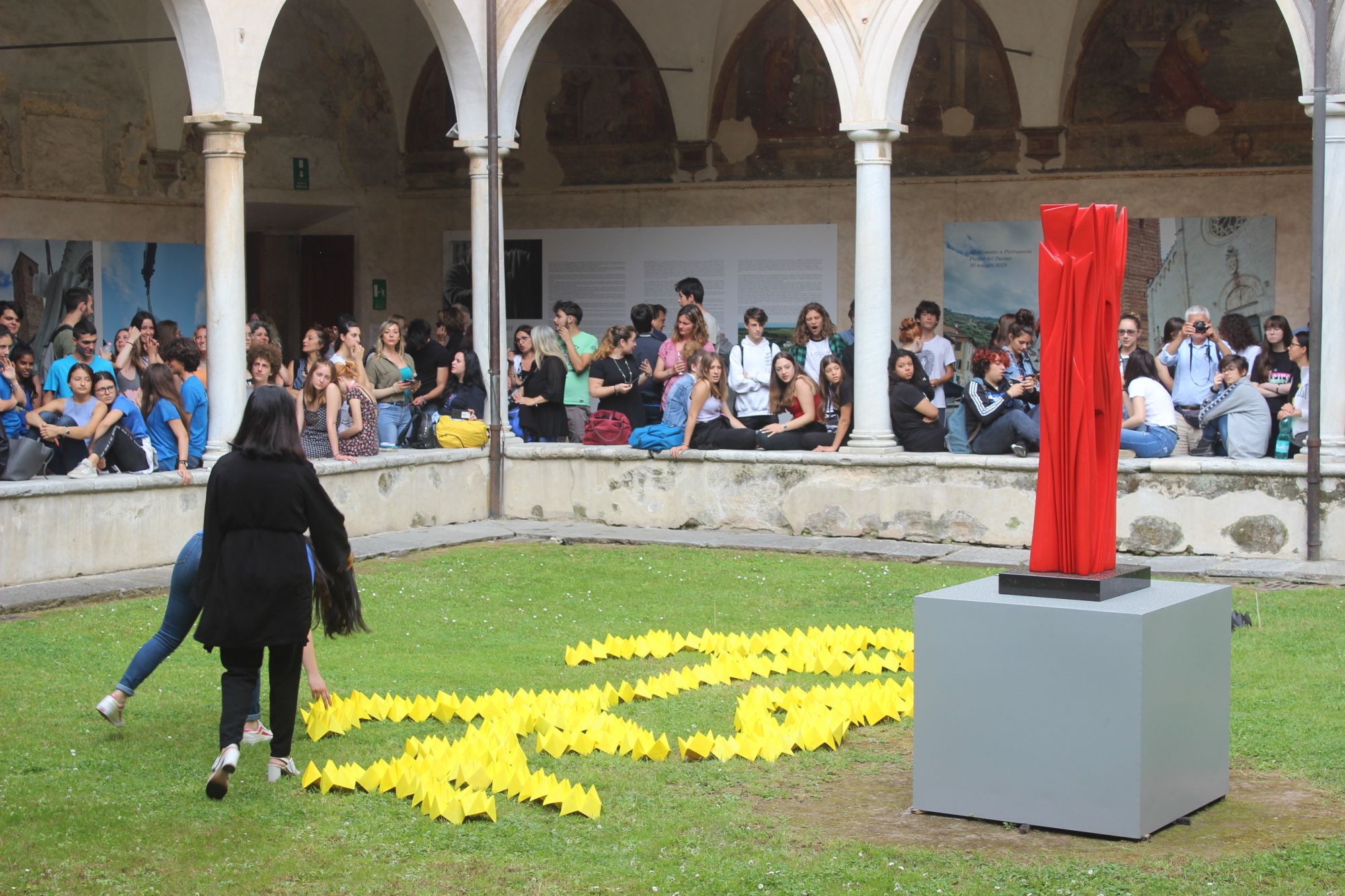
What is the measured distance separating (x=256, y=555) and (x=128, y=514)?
522 centimetres

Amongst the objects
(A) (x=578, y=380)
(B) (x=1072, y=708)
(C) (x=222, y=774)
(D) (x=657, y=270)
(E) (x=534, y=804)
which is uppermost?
(D) (x=657, y=270)

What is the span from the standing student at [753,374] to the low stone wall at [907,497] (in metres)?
0.51

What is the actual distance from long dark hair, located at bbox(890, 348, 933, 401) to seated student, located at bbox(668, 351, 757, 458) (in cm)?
118

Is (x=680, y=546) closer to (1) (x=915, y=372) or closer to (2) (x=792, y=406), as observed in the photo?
(2) (x=792, y=406)

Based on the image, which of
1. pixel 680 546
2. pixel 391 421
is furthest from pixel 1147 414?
pixel 391 421

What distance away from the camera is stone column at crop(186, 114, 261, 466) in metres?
11.9

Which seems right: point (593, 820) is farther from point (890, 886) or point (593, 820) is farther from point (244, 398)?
point (244, 398)

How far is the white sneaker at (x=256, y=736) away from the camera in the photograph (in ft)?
22.3

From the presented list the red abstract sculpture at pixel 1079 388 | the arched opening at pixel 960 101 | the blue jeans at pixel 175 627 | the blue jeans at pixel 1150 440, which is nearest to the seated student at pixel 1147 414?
the blue jeans at pixel 1150 440

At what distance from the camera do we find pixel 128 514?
10922mm

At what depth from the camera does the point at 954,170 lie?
682 inches

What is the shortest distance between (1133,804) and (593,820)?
5.91 ft

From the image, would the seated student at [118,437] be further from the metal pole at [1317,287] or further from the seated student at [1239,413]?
the metal pole at [1317,287]

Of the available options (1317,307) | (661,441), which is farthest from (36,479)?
(1317,307)
